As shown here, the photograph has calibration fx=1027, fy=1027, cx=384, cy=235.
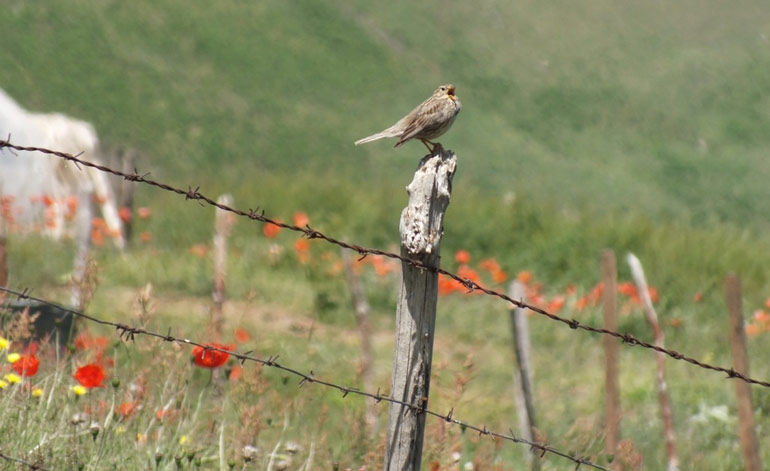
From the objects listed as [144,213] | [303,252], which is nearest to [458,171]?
[144,213]

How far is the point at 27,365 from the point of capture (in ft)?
12.2

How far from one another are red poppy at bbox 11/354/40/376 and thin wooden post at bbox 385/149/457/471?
4.71 feet

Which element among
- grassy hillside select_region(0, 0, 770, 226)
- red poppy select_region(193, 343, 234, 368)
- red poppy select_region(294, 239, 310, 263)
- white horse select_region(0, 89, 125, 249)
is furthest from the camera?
grassy hillside select_region(0, 0, 770, 226)

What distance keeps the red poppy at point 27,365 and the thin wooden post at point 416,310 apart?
1.44 m

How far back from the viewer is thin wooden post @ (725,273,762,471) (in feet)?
14.7

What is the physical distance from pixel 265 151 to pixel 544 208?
9.37 metres

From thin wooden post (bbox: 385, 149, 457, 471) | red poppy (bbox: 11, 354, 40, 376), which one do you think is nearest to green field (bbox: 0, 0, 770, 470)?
red poppy (bbox: 11, 354, 40, 376)

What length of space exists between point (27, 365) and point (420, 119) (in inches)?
66.1

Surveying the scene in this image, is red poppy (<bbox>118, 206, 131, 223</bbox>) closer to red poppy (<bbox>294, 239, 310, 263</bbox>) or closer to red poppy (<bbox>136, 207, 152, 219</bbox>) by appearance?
red poppy (<bbox>136, 207, 152, 219</bbox>)

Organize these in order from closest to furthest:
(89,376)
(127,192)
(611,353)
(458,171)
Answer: (89,376) → (611,353) → (127,192) → (458,171)

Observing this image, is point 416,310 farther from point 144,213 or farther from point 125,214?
point 144,213

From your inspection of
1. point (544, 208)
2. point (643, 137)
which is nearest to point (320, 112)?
point (643, 137)

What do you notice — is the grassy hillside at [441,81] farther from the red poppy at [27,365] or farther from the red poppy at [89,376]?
the red poppy at [89,376]

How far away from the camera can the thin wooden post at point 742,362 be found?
14.7ft
